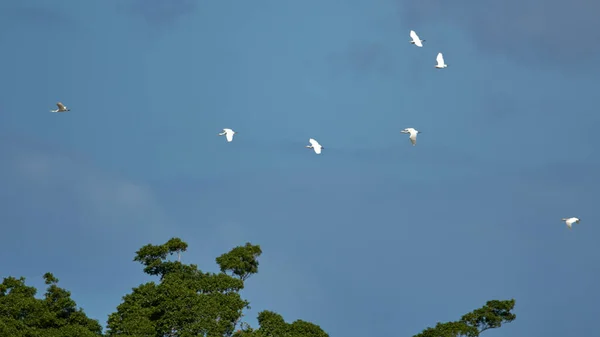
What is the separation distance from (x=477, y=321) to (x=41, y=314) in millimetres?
27481

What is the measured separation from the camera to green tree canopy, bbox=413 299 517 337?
9662 centimetres

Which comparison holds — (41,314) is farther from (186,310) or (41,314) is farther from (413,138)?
(413,138)

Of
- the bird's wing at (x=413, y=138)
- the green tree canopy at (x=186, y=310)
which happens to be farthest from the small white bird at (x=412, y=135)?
the green tree canopy at (x=186, y=310)

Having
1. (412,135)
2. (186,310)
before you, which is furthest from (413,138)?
(186,310)

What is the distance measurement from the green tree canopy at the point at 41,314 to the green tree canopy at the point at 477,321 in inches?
814

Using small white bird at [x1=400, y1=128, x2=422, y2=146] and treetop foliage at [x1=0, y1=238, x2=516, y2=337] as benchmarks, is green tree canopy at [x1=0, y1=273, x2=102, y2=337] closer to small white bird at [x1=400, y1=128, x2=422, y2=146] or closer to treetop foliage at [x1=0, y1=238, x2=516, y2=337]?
treetop foliage at [x1=0, y1=238, x2=516, y2=337]

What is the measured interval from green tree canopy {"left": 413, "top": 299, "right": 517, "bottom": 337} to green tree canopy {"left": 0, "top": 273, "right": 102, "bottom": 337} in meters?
20.7

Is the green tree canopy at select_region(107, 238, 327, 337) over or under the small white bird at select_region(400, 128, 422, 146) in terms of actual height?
under

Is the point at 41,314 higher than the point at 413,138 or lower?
lower

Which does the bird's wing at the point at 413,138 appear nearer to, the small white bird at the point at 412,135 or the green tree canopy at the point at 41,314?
the small white bird at the point at 412,135

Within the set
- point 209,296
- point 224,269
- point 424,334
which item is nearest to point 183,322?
point 209,296

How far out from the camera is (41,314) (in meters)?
93.7

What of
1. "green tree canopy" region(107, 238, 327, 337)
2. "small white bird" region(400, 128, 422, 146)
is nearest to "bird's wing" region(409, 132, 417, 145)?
"small white bird" region(400, 128, 422, 146)

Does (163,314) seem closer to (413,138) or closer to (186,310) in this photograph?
(186,310)
